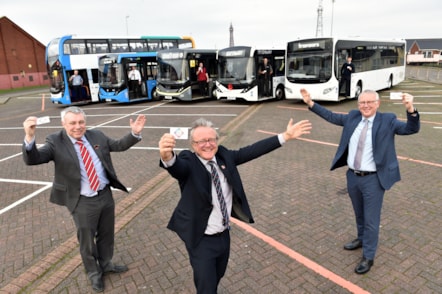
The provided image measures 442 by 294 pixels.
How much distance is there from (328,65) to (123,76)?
11319 mm

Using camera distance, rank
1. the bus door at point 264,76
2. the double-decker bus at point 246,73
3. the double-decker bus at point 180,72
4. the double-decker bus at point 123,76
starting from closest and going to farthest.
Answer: the double-decker bus at point 246,73 < the bus door at point 264,76 < the double-decker bus at point 180,72 < the double-decker bus at point 123,76

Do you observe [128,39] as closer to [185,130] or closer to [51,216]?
[51,216]

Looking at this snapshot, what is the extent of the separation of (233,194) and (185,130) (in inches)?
27.0

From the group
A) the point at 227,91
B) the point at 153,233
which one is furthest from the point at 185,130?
the point at 227,91

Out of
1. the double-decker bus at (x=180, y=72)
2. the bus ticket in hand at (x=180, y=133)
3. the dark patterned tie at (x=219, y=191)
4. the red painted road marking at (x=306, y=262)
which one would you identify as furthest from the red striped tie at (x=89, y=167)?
the double-decker bus at (x=180, y=72)

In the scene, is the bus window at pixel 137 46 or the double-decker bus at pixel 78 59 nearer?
the double-decker bus at pixel 78 59

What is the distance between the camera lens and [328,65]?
15.5 metres

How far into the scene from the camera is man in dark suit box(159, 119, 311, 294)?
8.39 feet

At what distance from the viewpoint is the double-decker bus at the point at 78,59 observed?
1958 cm

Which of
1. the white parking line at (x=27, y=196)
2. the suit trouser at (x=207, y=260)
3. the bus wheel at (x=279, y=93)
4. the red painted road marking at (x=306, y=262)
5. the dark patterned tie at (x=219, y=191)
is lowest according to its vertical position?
the white parking line at (x=27, y=196)

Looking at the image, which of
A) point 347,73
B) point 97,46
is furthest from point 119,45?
point 347,73

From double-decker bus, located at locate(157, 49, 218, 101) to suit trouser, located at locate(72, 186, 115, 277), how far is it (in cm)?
1582

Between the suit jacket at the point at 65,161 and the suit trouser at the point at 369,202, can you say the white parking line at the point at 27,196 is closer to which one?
the suit jacket at the point at 65,161

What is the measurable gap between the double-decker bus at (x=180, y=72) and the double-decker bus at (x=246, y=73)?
4.73 feet
